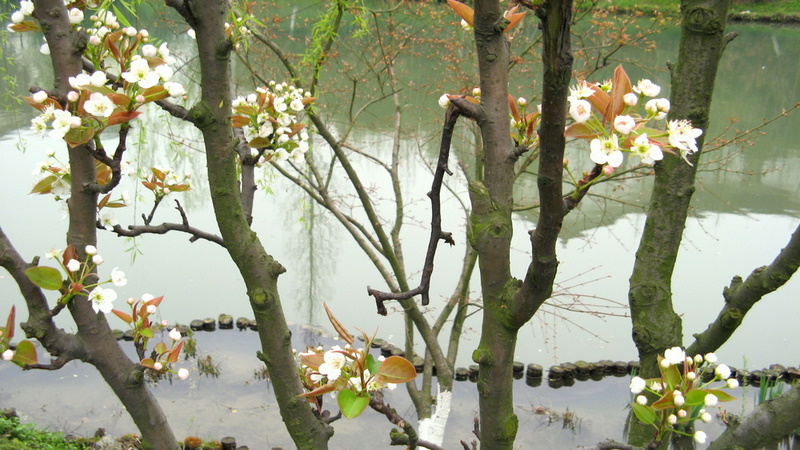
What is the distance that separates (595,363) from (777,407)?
2144 mm

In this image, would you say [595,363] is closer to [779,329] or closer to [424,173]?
[779,329]

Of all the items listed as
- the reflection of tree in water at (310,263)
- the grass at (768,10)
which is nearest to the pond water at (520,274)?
the reflection of tree in water at (310,263)

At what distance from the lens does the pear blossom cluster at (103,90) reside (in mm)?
826

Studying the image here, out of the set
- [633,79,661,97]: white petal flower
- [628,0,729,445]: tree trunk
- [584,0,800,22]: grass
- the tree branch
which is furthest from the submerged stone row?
[584,0,800,22]: grass

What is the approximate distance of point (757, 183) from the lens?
4.82 metres

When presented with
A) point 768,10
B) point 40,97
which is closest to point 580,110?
point 40,97

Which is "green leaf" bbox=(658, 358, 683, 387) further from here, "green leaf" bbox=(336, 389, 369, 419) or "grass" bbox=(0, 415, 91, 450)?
"grass" bbox=(0, 415, 91, 450)

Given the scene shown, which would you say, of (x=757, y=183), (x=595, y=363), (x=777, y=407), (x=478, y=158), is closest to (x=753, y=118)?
(x=757, y=183)

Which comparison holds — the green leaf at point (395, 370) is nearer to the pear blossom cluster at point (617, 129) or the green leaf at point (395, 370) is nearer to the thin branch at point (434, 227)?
the thin branch at point (434, 227)

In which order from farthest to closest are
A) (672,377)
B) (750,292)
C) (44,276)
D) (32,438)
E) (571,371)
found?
(571,371)
(32,438)
(750,292)
(44,276)
(672,377)

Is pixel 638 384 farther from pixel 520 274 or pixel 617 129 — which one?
pixel 520 274

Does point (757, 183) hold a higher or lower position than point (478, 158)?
higher

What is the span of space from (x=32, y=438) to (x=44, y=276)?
5.44 feet

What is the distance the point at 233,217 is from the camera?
0.99 metres
